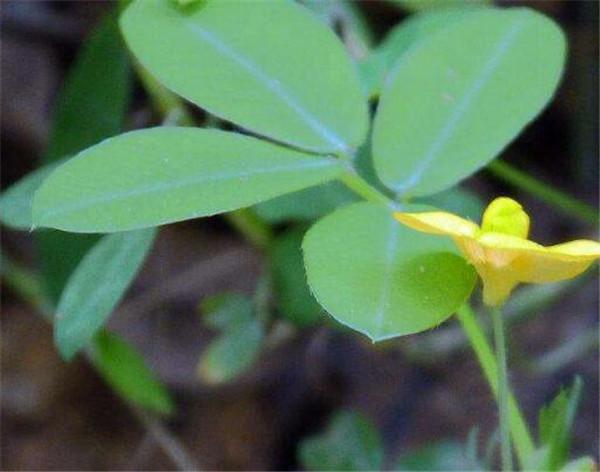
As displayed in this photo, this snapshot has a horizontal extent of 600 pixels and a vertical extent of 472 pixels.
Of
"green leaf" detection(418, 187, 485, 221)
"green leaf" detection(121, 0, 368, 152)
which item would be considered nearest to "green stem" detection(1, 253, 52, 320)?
"green leaf" detection(418, 187, 485, 221)

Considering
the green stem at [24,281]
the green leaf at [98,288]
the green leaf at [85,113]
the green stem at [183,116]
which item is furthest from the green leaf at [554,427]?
the green stem at [24,281]

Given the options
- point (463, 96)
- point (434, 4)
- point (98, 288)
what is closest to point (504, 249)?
point (463, 96)

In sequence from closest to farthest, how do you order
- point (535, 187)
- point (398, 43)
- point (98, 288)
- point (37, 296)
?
point (98, 288) → point (398, 43) → point (535, 187) → point (37, 296)

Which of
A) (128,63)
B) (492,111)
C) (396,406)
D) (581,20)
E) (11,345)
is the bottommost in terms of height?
(396,406)

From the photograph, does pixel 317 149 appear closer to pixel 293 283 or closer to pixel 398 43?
pixel 398 43

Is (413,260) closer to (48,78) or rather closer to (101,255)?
(101,255)

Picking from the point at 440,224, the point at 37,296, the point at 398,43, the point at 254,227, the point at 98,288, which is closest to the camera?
the point at 440,224

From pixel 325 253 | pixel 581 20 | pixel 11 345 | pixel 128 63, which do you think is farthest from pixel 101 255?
pixel 581 20

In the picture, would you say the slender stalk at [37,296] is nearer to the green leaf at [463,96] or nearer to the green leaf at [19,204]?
the green leaf at [19,204]
